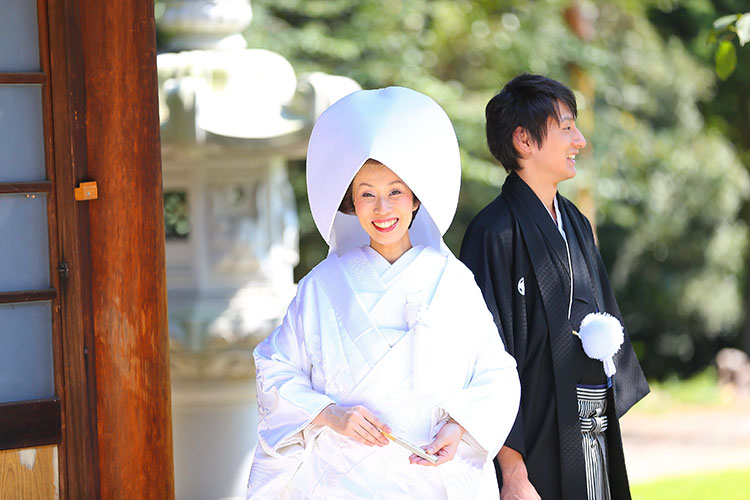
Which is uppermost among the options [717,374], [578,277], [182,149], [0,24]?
[0,24]

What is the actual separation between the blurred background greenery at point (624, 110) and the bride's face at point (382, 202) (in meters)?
6.91

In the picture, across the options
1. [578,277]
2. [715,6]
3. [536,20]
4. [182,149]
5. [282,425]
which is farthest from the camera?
[715,6]

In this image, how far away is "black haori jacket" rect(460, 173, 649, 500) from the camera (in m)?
2.86

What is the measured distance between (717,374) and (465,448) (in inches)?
478

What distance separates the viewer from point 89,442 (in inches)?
111

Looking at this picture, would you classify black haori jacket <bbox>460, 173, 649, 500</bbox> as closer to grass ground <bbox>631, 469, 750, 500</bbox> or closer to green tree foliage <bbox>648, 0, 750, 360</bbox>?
grass ground <bbox>631, 469, 750, 500</bbox>

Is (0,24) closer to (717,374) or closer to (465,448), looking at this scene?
(465,448)

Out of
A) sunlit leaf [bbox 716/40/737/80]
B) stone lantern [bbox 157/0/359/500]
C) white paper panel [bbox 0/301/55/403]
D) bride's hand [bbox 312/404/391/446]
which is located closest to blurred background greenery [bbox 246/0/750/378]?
stone lantern [bbox 157/0/359/500]

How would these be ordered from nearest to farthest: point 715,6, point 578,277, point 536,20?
1. point 578,277
2. point 536,20
3. point 715,6

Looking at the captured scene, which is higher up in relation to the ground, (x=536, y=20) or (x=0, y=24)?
(x=536, y=20)

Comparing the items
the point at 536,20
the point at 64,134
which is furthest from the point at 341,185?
the point at 536,20

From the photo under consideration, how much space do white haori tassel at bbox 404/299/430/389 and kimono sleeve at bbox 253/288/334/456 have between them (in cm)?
21

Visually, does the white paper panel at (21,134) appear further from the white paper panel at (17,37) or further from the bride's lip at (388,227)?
the bride's lip at (388,227)

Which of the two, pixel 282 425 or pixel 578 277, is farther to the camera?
pixel 578 277
